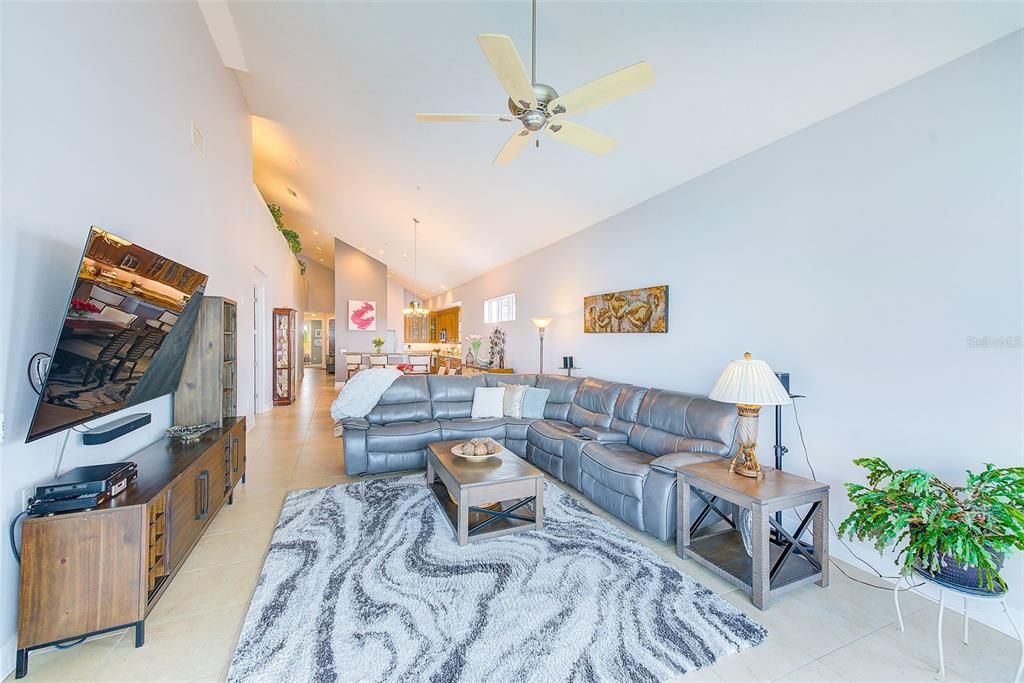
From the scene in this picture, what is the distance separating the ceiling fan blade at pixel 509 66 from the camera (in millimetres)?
1618

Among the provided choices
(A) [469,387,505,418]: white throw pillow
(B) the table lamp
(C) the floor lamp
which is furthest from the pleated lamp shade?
(C) the floor lamp

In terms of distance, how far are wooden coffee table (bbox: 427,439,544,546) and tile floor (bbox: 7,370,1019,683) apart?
0.85 m

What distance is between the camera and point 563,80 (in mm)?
2957

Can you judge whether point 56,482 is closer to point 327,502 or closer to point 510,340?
point 327,502

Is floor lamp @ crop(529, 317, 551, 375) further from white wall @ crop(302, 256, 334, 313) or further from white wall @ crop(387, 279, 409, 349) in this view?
white wall @ crop(302, 256, 334, 313)

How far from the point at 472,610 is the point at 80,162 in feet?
9.78

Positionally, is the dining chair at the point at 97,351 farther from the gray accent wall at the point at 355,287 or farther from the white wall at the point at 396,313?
the white wall at the point at 396,313

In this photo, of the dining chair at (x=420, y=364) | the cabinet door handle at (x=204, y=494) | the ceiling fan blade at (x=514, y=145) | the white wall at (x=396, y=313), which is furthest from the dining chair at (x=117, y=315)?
the white wall at (x=396, y=313)

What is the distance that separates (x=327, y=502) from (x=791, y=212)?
4.19m

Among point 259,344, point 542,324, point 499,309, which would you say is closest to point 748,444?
point 542,324

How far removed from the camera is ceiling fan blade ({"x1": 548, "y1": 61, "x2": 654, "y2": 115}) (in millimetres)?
1783

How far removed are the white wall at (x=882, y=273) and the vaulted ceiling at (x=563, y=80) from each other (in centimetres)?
23

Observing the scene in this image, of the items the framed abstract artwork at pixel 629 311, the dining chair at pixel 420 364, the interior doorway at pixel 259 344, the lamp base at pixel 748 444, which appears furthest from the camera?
the dining chair at pixel 420 364

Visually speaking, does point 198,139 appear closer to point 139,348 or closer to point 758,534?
point 139,348
